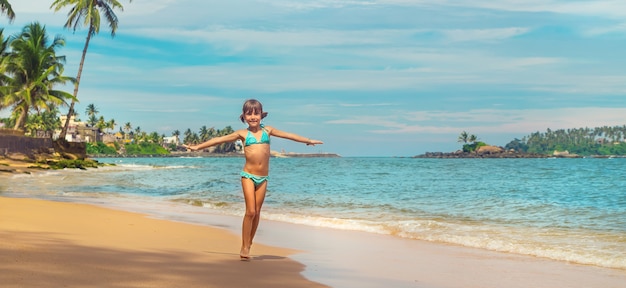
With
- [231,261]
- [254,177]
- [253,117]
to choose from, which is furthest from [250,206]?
[253,117]

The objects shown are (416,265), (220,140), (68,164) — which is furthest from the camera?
(68,164)

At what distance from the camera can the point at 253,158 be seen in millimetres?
7172

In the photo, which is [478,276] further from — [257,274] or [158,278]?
[158,278]

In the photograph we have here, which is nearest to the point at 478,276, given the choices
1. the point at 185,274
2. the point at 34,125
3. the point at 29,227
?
the point at 185,274

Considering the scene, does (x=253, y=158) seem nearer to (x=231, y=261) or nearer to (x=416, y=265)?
(x=231, y=261)

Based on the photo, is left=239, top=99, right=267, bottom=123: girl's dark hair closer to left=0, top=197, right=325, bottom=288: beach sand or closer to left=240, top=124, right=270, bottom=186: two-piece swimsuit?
left=240, top=124, right=270, bottom=186: two-piece swimsuit

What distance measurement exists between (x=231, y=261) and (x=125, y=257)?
1.20 m

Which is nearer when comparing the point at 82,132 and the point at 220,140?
the point at 220,140

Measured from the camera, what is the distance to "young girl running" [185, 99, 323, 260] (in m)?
7.17

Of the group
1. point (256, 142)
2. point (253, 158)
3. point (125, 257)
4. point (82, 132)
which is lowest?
point (125, 257)

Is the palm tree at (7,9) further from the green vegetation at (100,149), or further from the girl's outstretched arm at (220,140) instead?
the green vegetation at (100,149)

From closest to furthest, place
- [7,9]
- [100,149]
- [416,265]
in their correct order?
[416,265], [7,9], [100,149]

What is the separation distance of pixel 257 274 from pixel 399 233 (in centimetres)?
571

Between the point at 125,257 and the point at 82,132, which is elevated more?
the point at 82,132
